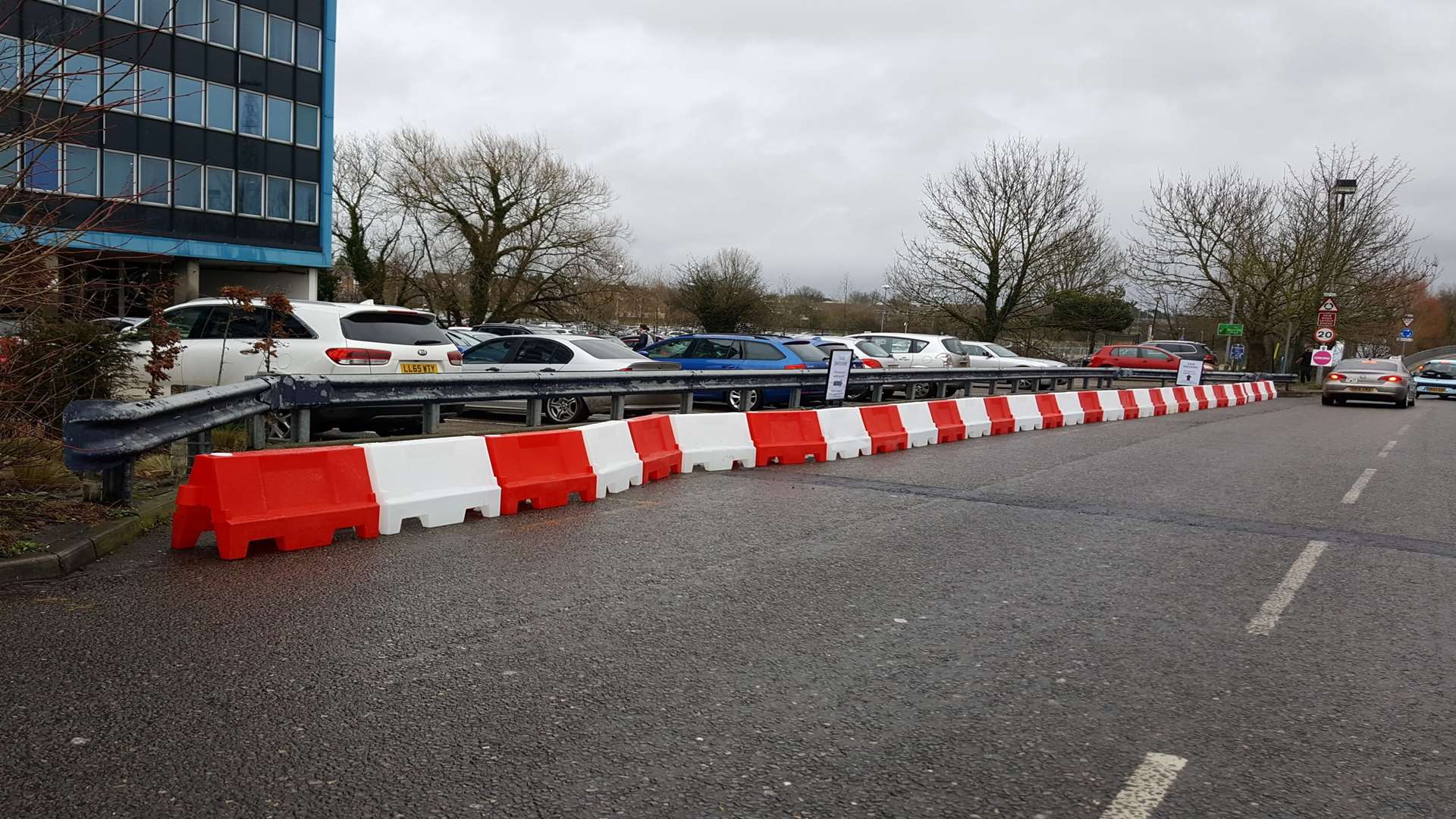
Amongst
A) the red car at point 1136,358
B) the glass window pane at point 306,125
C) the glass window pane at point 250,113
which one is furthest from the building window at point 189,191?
the red car at point 1136,358

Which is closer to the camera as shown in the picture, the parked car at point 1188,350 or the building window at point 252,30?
the building window at point 252,30

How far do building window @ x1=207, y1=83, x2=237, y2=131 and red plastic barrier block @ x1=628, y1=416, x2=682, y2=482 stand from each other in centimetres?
3538

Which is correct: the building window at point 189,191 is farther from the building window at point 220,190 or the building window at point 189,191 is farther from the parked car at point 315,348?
the parked car at point 315,348

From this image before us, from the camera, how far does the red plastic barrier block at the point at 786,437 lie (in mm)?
10922

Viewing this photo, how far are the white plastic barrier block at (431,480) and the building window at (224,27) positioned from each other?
1431 inches

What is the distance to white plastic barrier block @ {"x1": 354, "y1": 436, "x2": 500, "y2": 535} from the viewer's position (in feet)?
22.4

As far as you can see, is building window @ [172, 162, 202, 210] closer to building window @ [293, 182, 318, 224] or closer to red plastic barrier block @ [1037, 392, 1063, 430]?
building window @ [293, 182, 318, 224]

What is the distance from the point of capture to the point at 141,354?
929 centimetres

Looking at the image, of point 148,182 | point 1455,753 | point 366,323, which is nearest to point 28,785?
point 1455,753

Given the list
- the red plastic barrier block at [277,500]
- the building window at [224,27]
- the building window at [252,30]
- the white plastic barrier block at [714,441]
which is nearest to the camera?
the red plastic barrier block at [277,500]

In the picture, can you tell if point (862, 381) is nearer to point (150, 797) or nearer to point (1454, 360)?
point (150, 797)

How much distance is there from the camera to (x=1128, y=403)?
2006 centimetres

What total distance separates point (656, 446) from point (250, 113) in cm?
3644

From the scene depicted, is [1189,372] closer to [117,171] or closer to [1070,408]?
[1070,408]
